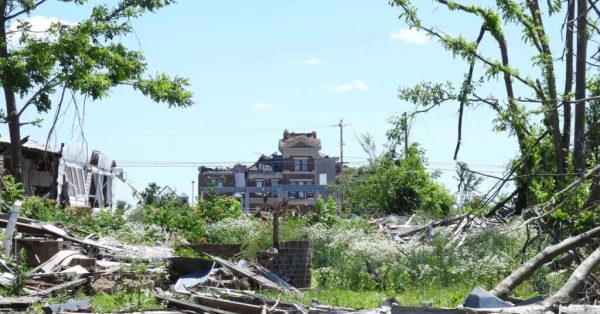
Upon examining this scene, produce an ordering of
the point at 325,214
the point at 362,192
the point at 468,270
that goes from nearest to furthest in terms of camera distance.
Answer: the point at 468,270 → the point at 325,214 → the point at 362,192

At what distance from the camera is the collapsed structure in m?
28.8

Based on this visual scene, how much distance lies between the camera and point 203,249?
19.5 metres

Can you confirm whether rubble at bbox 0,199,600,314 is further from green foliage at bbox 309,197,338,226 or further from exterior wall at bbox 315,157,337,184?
exterior wall at bbox 315,157,337,184

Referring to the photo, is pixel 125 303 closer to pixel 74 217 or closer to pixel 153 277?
pixel 153 277

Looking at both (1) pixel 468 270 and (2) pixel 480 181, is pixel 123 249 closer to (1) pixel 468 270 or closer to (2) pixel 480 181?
(1) pixel 468 270

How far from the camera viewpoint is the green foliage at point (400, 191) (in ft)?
108

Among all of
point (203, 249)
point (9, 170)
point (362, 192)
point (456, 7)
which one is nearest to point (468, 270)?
point (203, 249)

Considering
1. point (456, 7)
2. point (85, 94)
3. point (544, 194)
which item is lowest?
point (544, 194)

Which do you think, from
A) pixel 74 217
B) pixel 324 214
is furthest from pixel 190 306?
pixel 324 214

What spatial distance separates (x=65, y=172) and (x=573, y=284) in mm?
21952

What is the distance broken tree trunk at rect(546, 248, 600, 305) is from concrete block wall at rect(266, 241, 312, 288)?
23.7 feet

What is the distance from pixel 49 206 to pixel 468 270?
11.0m

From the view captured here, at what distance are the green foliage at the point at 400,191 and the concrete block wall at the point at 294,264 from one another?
15378 mm

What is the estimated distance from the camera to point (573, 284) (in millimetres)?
9727
